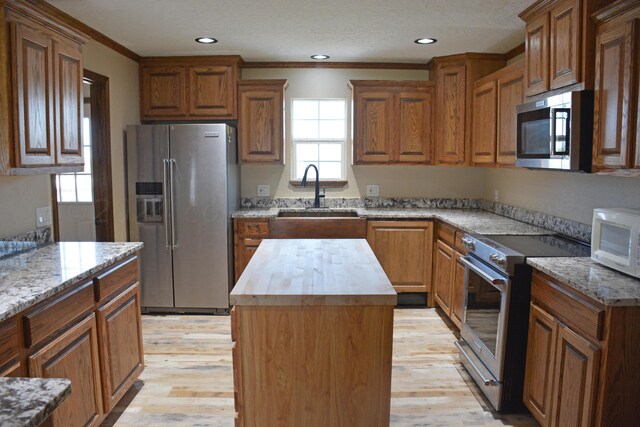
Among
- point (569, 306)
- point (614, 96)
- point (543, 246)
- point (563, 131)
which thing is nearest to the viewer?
point (569, 306)

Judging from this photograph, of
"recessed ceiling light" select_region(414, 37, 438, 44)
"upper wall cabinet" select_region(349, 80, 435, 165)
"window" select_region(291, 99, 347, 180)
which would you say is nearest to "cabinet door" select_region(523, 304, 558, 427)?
"recessed ceiling light" select_region(414, 37, 438, 44)

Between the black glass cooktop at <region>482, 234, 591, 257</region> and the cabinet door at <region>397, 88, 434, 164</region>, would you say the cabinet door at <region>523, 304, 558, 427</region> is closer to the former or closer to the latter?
the black glass cooktop at <region>482, 234, 591, 257</region>

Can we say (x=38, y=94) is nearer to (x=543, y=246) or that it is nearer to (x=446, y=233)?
(x=543, y=246)

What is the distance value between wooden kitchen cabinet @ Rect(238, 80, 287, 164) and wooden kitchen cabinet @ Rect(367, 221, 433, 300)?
3.90 feet

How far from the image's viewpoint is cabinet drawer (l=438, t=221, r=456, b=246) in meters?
3.79

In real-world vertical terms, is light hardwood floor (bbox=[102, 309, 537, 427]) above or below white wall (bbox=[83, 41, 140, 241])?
below

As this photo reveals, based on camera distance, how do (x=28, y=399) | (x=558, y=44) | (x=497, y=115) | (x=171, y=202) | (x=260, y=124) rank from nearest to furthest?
(x=28, y=399) < (x=558, y=44) < (x=497, y=115) < (x=171, y=202) < (x=260, y=124)

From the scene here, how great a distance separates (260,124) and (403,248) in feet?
5.80

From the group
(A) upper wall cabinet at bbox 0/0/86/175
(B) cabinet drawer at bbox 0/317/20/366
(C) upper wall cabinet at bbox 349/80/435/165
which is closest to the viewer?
(B) cabinet drawer at bbox 0/317/20/366

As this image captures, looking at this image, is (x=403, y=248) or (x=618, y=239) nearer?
(x=618, y=239)

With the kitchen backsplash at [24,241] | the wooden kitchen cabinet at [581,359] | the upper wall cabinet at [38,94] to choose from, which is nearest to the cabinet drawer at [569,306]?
the wooden kitchen cabinet at [581,359]

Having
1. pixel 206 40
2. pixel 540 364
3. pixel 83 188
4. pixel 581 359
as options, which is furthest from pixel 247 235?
pixel 581 359

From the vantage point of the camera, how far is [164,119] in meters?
4.43

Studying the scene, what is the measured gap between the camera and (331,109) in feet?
15.9
